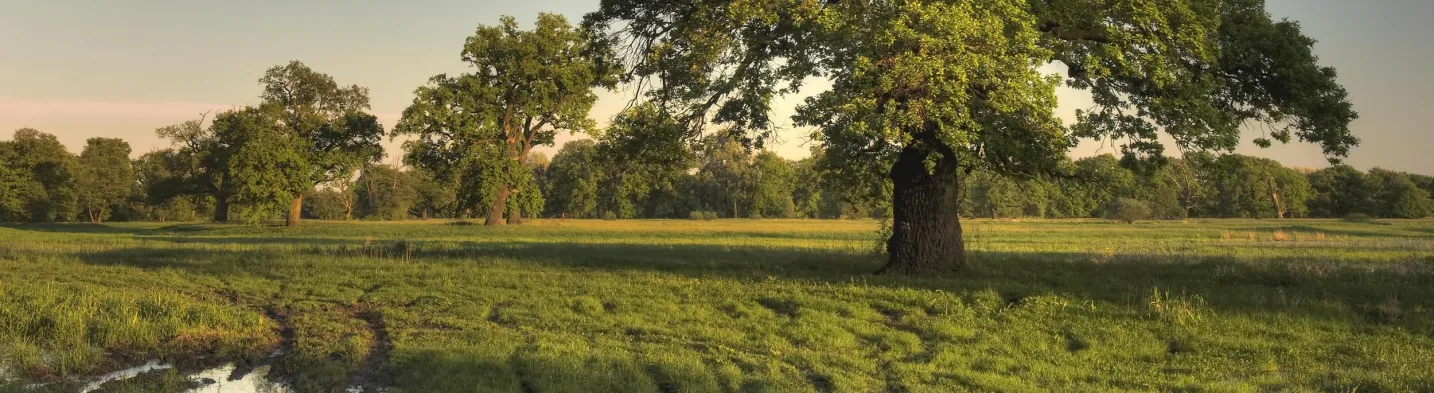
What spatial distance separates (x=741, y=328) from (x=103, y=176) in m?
102

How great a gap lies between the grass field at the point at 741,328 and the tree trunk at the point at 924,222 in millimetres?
691

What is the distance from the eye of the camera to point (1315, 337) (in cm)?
1070

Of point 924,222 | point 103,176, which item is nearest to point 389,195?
point 103,176

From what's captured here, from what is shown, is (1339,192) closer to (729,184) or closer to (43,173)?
(729,184)

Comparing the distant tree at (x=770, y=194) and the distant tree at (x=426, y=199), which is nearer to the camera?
the distant tree at (x=426, y=199)

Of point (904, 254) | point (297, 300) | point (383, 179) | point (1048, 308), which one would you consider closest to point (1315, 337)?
point (1048, 308)

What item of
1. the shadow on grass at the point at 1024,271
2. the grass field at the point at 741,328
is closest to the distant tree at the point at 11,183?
the shadow on grass at the point at 1024,271

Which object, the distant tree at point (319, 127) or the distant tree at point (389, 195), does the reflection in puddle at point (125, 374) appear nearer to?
the distant tree at point (319, 127)

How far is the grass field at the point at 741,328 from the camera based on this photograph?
833 centimetres

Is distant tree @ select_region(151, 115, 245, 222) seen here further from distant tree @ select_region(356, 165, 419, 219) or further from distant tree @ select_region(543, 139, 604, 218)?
distant tree @ select_region(543, 139, 604, 218)

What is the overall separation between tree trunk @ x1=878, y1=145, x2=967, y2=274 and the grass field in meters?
0.69

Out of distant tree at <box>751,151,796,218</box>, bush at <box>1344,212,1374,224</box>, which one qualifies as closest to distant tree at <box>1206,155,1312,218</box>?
bush at <box>1344,212,1374,224</box>

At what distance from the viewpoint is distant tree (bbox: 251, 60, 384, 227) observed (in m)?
52.4

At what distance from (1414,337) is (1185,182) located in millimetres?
8027
